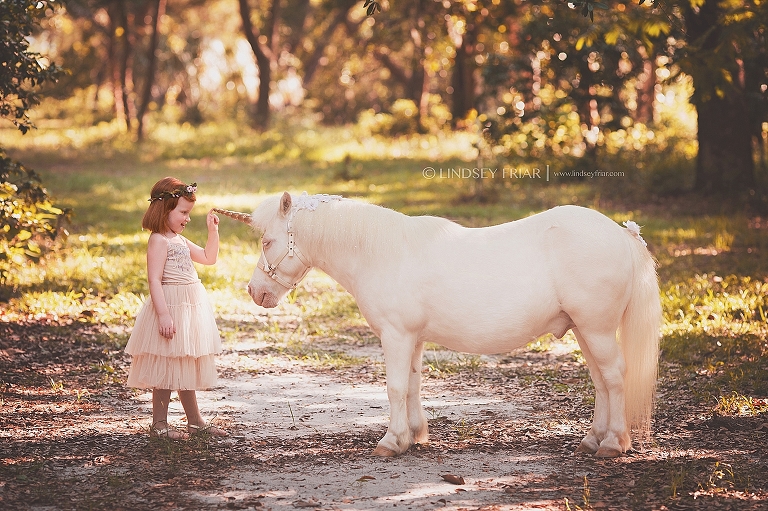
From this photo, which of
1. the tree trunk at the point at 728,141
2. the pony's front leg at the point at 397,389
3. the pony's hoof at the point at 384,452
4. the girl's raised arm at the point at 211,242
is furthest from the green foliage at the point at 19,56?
the tree trunk at the point at 728,141

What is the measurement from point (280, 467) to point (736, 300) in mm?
5125

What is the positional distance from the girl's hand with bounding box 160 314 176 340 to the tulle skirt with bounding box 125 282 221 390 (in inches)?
2.4

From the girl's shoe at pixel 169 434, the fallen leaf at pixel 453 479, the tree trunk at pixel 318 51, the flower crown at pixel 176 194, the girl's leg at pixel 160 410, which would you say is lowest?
the fallen leaf at pixel 453 479

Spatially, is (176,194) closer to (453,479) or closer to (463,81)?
(453,479)

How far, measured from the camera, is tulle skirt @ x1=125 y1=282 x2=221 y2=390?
16.4 feet

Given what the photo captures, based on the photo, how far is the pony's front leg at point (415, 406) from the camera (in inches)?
192

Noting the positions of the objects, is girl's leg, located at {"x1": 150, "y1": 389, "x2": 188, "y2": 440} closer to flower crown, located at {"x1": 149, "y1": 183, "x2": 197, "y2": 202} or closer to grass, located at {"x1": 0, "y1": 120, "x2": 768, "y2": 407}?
flower crown, located at {"x1": 149, "y1": 183, "x2": 197, "y2": 202}

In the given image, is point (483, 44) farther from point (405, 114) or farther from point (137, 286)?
point (137, 286)

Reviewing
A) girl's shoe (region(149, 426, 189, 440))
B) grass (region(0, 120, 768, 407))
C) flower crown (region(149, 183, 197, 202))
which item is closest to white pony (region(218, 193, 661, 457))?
flower crown (region(149, 183, 197, 202))

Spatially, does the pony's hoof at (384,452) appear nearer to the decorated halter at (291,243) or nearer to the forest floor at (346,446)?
the forest floor at (346,446)

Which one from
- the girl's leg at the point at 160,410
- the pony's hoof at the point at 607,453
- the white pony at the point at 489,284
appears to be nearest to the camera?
the white pony at the point at 489,284

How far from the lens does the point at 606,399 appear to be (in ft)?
15.7

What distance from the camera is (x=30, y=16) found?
7.27 m

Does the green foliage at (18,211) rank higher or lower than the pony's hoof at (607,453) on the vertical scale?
higher
